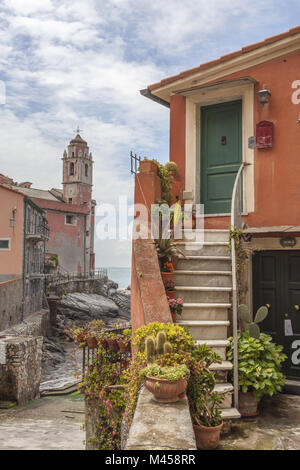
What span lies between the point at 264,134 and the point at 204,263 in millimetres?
2898

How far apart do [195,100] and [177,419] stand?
7.13 metres

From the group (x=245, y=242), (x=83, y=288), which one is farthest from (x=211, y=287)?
(x=83, y=288)

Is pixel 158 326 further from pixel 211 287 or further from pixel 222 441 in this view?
pixel 211 287

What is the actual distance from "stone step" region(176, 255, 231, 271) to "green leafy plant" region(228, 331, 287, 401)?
147cm

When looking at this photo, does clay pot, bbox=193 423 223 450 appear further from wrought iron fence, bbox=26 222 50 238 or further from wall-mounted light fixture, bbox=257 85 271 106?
wrought iron fence, bbox=26 222 50 238

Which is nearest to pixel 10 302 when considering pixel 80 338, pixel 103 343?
pixel 80 338

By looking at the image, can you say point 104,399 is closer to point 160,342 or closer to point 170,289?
point 170,289

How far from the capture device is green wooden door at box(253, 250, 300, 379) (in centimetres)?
723

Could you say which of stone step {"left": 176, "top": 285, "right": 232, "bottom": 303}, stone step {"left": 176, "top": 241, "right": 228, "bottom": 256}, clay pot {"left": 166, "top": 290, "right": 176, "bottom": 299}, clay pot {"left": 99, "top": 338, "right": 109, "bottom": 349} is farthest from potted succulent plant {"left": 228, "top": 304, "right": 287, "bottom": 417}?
clay pot {"left": 99, "top": 338, "right": 109, "bottom": 349}

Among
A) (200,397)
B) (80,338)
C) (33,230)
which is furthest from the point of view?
(33,230)

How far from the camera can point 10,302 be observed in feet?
71.5

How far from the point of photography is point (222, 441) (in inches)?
169

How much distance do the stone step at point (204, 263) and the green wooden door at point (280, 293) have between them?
1.03 meters

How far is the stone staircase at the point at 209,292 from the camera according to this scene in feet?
17.0
